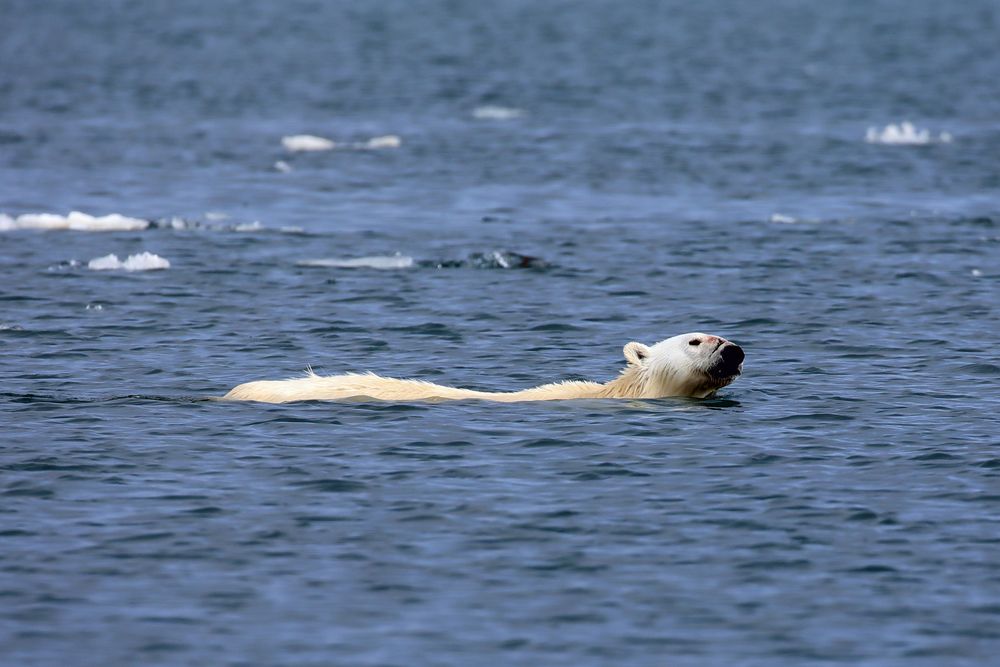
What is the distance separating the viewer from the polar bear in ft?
53.0

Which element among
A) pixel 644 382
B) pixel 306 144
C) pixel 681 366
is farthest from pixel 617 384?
pixel 306 144

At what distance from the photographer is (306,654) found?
10.1 m

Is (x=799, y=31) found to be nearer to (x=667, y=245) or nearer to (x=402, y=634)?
(x=667, y=245)

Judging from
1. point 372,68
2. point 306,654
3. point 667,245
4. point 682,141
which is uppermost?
point 372,68

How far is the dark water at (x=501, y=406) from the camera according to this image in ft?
35.6

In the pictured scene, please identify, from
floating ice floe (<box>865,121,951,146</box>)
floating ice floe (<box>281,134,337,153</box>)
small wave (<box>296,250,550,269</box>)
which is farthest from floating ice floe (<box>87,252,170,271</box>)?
floating ice floe (<box>865,121,951,146</box>)

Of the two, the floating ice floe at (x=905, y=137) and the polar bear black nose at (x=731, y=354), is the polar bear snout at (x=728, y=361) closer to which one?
the polar bear black nose at (x=731, y=354)

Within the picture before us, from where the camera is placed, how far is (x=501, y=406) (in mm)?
16156

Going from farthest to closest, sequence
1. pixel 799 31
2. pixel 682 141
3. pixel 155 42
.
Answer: pixel 799 31 → pixel 155 42 → pixel 682 141

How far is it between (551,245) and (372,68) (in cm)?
4085

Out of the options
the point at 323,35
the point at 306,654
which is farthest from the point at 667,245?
the point at 323,35

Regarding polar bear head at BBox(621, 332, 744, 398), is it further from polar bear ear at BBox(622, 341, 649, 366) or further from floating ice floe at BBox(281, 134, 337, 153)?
floating ice floe at BBox(281, 134, 337, 153)

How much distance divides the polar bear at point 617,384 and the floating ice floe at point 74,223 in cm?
1247

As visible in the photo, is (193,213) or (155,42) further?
(155,42)
